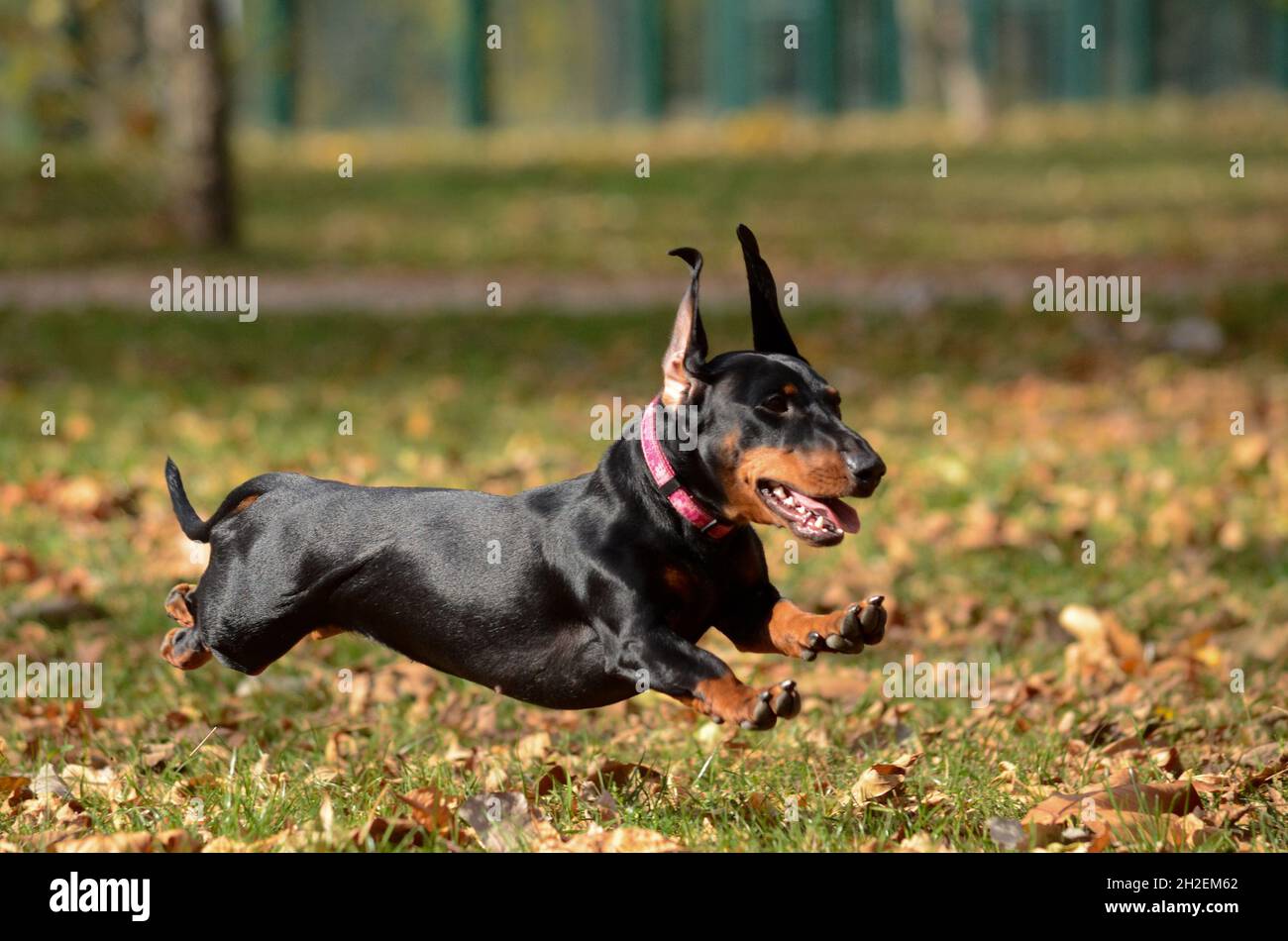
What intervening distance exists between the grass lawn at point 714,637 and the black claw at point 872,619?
0.48 m

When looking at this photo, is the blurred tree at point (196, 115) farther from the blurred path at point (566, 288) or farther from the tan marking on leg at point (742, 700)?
the tan marking on leg at point (742, 700)

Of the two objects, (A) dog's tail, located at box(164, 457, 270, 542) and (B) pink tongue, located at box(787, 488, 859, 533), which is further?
(A) dog's tail, located at box(164, 457, 270, 542)

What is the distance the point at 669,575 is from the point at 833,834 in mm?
658

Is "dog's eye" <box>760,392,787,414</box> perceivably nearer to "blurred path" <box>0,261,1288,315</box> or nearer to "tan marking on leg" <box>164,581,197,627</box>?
"tan marking on leg" <box>164,581,197,627</box>

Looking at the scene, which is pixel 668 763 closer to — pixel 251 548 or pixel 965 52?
pixel 251 548

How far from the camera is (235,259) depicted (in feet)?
53.4

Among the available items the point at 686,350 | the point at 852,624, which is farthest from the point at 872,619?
the point at 686,350

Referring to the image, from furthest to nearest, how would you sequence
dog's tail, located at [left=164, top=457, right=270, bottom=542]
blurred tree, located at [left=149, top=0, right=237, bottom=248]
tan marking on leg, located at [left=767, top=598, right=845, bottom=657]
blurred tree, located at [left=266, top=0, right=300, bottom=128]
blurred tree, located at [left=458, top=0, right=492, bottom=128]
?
1. blurred tree, located at [left=458, top=0, right=492, bottom=128]
2. blurred tree, located at [left=266, top=0, right=300, bottom=128]
3. blurred tree, located at [left=149, top=0, right=237, bottom=248]
4. dog's tail, located at [left=164, top=457, right=270, bottom=542]
5. tan marking on leg, located at [left=767, top=598, right=845, bottom=657]

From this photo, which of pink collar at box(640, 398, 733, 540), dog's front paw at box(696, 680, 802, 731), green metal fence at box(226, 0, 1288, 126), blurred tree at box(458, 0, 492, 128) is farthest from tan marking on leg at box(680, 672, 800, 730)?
blurred tree at box(458, 0, 492, 128)

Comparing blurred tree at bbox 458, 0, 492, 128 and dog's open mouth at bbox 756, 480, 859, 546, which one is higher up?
blurred tree at bbox 458, 0, 492, 128

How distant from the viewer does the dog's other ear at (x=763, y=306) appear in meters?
3.61

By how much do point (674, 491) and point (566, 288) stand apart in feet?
39.7

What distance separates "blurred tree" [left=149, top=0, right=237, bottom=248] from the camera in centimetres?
1554

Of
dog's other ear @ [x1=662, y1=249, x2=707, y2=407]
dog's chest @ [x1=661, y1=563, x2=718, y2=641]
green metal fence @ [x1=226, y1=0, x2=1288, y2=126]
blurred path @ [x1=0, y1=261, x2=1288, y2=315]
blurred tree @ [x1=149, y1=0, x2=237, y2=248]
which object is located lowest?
dog's chest @ [x1=661, y1=563, x2=718, y2=641]
